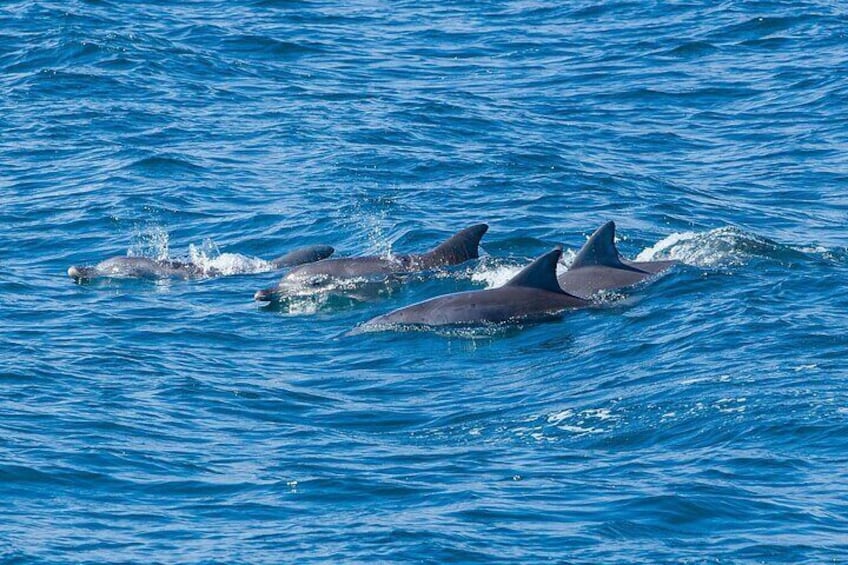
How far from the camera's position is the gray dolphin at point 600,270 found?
21688 mm

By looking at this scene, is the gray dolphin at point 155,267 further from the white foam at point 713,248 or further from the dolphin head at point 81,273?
the white foam at point 713,248

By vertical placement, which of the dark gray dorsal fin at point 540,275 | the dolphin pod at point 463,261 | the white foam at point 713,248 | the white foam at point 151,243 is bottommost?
the white foam at point 713,248

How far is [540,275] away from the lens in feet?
68.1

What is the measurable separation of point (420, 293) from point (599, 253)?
8.35ft

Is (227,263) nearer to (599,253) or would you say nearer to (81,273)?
(81,273)

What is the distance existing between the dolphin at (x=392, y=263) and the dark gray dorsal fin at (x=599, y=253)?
192 cm

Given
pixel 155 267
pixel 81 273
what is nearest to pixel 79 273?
pixel 81 273

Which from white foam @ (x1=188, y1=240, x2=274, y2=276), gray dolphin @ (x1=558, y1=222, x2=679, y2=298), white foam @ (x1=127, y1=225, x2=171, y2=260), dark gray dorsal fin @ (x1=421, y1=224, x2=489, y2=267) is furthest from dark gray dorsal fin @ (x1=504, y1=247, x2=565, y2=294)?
white foam @ (x1=127, y1=225, x2=171, y2=260)

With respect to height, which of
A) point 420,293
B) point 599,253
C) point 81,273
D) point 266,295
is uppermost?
point 599,253

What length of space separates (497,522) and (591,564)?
117 cm

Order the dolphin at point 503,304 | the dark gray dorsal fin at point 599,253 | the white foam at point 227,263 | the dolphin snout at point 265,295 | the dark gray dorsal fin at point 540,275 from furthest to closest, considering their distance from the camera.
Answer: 1. the white foam at point 227,263
2. the dolphin snout at point 265,295
3. the dark gray dorsal fin at point 599,253
4. the dark gray dorsal fin at point 540,275
5. the dolphin at point 503,304

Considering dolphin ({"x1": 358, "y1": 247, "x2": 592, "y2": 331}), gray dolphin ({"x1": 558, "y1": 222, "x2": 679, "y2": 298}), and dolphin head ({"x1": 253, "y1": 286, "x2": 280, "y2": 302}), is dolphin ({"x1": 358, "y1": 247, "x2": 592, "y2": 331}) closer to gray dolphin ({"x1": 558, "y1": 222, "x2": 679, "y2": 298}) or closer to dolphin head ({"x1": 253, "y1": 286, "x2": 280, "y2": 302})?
gray dolphin ({"x1": 558, "y1": 222, "x2": 679, "y2": 298})

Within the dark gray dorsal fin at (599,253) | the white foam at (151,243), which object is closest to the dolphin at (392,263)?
the dark gray dorsal fin at (599,253)

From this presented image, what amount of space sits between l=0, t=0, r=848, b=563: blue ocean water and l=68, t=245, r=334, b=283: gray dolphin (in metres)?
0.33
